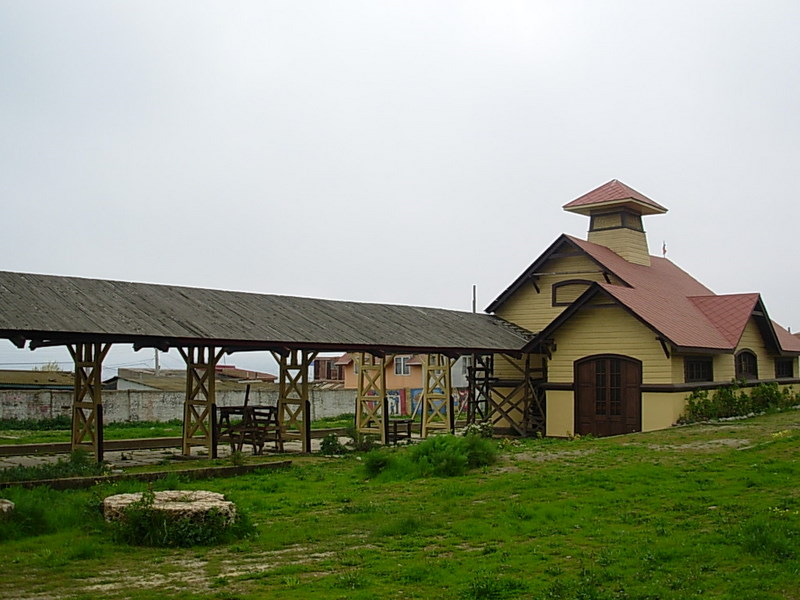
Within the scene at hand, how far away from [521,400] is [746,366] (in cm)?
741

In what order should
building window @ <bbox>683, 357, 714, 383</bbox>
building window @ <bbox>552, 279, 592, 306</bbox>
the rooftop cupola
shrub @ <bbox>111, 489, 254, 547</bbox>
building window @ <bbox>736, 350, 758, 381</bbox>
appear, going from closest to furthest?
shrub @ <bbox>111, 489, 254, 547</bbox> → building window @ <bbox>683, 357, 714, 383</bbox> → building window @ <bbox>736, 350, 758, 381</bbox> → building window @ <bbox>552, 279, 592, 306</bbox> → the rooftop cupola

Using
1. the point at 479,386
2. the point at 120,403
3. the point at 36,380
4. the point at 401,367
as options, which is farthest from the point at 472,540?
the point at 401,367

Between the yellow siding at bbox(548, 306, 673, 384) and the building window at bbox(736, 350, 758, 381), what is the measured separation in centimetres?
539

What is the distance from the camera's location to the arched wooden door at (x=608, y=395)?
86.3ft

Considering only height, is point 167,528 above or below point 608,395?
below

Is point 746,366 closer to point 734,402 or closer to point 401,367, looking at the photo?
point 734,402

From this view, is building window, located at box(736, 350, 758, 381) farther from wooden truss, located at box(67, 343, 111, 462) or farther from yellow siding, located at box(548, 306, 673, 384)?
wooden truss, located at box(67, 343, 111, 462)

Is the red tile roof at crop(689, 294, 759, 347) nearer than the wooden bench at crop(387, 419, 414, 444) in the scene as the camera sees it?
No

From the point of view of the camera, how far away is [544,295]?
31609 mm

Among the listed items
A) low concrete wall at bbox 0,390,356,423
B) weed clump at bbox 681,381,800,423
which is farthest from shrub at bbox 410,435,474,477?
low concrete wall at bbox 0,390,356,423

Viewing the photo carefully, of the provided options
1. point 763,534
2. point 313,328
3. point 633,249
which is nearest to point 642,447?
point 313,328

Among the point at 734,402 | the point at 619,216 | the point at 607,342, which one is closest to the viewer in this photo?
the point at 607,342

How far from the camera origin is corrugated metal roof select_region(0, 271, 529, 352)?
17766mm

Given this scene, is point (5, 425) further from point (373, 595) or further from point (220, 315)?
point (373, 595)
